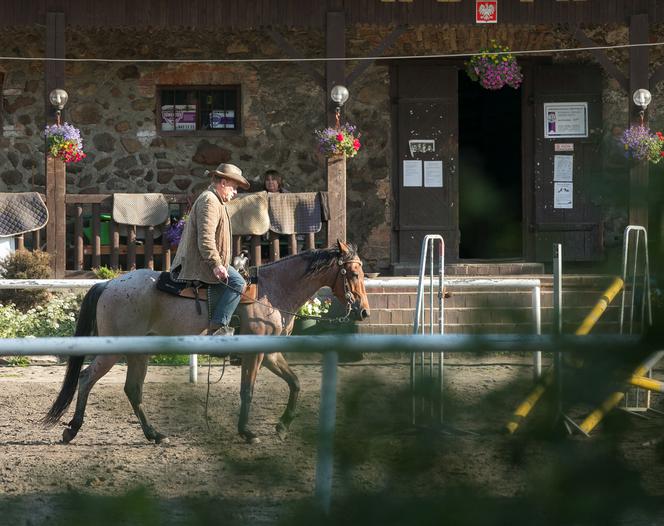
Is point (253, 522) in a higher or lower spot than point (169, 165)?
lower

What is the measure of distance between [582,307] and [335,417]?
482 mm

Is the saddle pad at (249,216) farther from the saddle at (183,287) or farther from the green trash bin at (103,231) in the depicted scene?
the saddle at (183,287)

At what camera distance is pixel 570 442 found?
1.88 meters

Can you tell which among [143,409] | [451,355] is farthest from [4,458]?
[451,355]

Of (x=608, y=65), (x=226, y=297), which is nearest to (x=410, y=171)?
(x=608, y=65)

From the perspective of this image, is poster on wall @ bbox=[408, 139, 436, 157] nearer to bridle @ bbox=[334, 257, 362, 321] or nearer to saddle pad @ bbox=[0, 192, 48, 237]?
saddle pad @ bbox=[0, 192, 48, 237]

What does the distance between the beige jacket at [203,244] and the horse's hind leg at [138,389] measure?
2.40 ft

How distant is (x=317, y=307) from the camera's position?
1283 cm

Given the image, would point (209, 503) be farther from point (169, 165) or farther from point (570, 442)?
point (169, 165)

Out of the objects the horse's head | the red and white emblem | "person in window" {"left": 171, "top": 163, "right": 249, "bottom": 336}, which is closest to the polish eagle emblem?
the red and white emblem

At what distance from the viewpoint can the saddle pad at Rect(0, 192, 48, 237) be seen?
13734 millimetres

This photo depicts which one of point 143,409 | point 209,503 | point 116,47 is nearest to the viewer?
point 209,503

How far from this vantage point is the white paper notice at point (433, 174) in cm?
1588

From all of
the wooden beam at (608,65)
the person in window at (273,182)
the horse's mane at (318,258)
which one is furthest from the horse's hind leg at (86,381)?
the wooden beam at (608,65)
